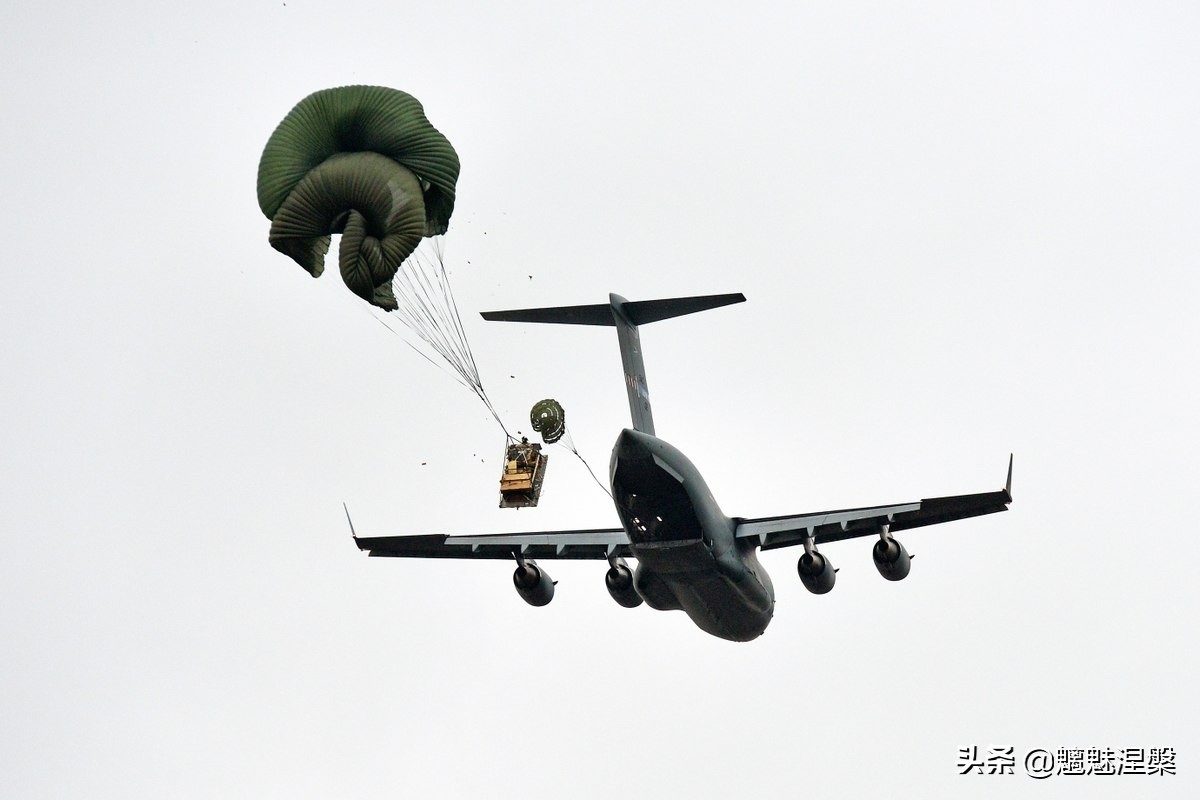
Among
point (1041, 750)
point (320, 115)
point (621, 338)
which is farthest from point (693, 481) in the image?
point (1041, 750)

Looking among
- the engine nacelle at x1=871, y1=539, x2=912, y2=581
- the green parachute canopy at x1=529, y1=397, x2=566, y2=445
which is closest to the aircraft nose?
the green parachute canopy at x1=529, y1=397, x2=566, y2=445

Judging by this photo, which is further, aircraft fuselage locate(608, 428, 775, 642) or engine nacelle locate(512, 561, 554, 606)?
engine nacelle locate(512, 561, 554, 606)

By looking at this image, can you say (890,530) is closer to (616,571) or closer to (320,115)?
(616,571)

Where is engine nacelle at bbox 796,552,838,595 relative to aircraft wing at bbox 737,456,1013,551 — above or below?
below

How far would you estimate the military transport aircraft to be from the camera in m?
29.3

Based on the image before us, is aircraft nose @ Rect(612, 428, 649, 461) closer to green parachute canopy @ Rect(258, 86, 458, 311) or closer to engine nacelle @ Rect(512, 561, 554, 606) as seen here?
green parachute canopy @ Rect(258, 86, 458, 311)

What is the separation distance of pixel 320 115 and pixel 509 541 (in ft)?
39.1

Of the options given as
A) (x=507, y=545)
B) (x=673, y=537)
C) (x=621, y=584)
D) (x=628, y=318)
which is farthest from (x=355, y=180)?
(x=621, y=584)

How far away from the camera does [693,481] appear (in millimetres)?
29672

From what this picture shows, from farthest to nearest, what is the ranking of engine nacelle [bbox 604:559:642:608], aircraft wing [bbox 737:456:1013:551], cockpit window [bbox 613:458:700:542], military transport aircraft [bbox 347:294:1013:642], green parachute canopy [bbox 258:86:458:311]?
engine nacelle [bbox 604:559:642:608] < aircraft wing [bbox 737:456:1013:551] < military transport aircraft [bbox 347:294:1013:642] < cockpit window [bbox 613:458:700:542] < green parachute canopy [bbox 258:86:458:311]

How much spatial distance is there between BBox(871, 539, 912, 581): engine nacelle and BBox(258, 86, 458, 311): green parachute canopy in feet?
41.4

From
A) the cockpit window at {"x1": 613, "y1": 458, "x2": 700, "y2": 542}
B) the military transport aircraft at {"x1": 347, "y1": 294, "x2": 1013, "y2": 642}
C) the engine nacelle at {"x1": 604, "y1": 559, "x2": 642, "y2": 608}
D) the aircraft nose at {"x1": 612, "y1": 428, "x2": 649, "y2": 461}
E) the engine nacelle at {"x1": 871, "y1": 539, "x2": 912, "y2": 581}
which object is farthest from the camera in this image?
the engine nacelle at {"x1": 604, "y1": 559, "x2": 642, "y2": 608}

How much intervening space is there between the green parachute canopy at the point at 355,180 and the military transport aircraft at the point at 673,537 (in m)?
5.66

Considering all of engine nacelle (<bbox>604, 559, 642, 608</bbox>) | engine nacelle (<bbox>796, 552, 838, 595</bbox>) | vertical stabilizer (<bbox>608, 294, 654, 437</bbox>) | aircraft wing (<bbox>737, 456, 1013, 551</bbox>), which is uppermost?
vertical stabilizer (<bbox>608, 294, 654, 437</bbox>)
